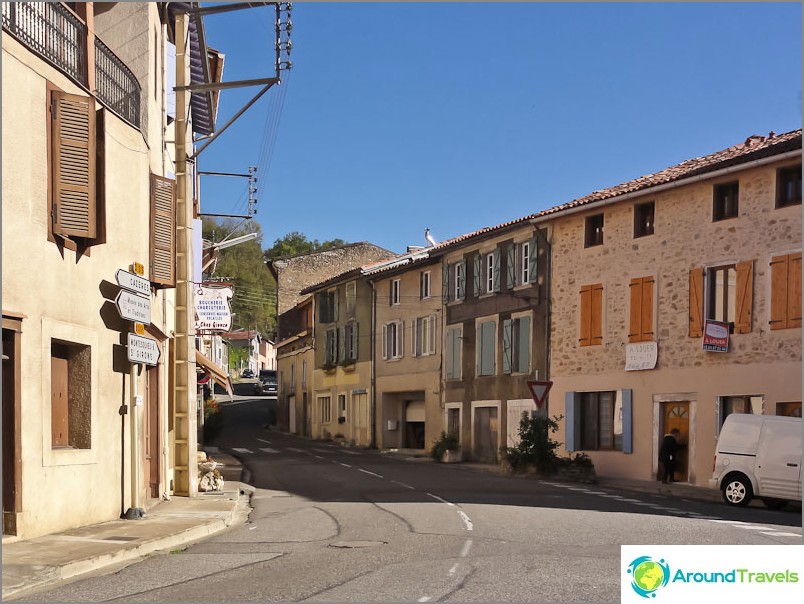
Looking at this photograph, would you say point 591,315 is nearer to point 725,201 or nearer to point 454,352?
point 725,201

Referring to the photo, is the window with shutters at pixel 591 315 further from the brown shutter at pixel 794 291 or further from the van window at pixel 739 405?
the brown shutter at pixel 794 291

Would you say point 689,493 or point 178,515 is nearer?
point 178,515

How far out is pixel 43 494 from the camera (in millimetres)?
13133

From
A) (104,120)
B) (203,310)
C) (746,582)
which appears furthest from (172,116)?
(746,582)

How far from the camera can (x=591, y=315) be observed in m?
30.6

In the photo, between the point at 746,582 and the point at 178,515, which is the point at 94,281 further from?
the point at 746,582

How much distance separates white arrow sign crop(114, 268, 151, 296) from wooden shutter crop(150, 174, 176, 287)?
2349mm

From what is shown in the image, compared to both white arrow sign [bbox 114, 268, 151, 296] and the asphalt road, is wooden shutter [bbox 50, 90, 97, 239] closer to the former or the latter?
white arrow sign [bbox 114, 268, 151, 296]

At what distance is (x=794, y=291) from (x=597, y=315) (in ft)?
24.4

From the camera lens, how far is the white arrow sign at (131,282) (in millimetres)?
15108

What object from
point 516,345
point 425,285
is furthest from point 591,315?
point 425,285

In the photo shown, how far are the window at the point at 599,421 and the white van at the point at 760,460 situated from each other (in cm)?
791

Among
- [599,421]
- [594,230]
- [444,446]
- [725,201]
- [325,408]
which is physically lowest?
[325,408]

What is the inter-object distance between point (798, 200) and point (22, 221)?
17022 mm
